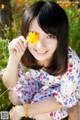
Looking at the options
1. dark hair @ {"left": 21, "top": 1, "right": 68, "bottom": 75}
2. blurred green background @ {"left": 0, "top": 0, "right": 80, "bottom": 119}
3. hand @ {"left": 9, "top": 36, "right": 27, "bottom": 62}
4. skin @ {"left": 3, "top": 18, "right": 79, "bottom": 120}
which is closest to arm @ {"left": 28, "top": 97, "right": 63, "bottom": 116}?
skin @ {"left": 3, "top": 18, "right": 79, "bottom": 120}

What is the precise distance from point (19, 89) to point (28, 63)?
0.19m

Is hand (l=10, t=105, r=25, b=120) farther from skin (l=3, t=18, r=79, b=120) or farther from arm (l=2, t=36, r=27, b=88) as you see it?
arm (l=2, t=36, r=27, b=88)

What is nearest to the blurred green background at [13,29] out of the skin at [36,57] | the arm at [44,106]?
the skin at [36,57]

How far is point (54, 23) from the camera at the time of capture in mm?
1811

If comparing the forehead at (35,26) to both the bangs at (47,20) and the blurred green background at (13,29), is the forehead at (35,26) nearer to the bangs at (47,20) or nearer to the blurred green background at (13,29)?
the bangs at (47,20)

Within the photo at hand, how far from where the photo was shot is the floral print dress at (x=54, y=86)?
2.00 meters

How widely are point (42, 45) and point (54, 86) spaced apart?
38 centimetres

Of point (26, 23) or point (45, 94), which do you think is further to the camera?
point (45, 94)

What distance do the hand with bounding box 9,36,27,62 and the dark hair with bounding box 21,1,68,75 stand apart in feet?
0.14

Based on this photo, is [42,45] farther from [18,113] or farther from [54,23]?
[18,113]

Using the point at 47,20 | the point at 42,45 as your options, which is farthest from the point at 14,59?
the point at 47,20

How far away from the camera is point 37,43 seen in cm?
186

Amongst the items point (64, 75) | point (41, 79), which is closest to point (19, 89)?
point (41, 79)

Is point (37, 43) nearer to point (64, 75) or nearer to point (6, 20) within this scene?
point (64, 75)
